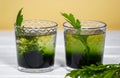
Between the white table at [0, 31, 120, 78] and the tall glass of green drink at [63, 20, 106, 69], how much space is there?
0.16 feet

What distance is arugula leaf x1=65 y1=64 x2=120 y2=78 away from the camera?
0.80 metres

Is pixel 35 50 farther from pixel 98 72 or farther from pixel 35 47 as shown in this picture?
pixel 98 72

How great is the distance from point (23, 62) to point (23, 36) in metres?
0.06

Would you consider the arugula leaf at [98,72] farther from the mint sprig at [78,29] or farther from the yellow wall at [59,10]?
the yellow wall at [59,10]

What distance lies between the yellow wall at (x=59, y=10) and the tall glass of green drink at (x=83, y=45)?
1.62 ft

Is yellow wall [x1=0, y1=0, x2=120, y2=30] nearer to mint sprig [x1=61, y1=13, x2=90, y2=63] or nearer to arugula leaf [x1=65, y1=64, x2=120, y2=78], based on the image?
mint sprig [x1=61, y1=13, x2=90, y2=63]

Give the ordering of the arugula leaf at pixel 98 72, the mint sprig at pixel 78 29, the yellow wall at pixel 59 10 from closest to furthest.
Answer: the arugula leaf at pixel 98 72
the mint sprig at pixel 78 29
the yellow wall at pixel 59 10

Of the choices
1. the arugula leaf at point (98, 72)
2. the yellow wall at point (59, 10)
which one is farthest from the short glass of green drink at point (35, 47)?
the yellow wall at point (59, 10)

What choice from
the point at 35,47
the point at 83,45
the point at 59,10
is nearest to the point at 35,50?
the point at 35,47

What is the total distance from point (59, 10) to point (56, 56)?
0.36 meters

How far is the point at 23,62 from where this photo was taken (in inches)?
36.9

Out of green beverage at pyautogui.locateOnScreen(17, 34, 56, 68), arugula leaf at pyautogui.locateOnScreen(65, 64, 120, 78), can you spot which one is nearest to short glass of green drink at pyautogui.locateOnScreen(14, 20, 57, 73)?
green beverage at pyautogui.locateOnScreen(17, 34, 56, 68)

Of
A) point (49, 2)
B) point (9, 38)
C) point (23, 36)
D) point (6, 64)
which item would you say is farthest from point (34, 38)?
point (49, 2)

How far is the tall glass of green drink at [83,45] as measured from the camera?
0.91 m
